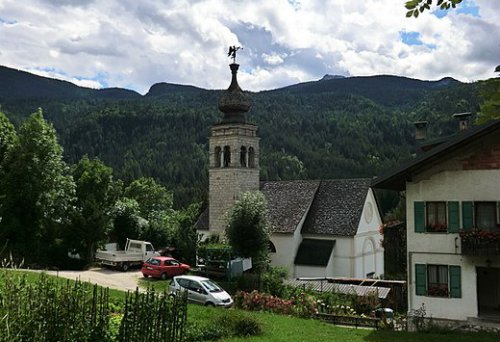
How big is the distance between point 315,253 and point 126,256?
13.0 metres

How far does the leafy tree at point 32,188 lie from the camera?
3347 cm

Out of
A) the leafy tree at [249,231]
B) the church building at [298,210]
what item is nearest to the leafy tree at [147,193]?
the church building at [298,210]

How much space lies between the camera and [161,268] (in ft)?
99.2

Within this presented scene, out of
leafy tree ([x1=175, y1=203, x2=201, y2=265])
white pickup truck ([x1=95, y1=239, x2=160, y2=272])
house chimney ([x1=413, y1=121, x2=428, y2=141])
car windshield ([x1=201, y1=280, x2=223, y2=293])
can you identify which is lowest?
car windshield ([x1=201, y1=280, x2=223, y2=293])

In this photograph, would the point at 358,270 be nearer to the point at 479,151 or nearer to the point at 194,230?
the point at 194,230

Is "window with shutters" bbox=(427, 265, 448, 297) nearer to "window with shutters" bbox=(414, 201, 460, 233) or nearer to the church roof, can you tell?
"window with shutters" bbox=(414, 201, 460, 233)

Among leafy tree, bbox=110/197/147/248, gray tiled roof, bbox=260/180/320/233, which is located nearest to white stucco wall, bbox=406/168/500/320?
gray tiled roof, bbox=260/180/320/233

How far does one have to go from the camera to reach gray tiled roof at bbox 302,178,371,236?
34.1 meters

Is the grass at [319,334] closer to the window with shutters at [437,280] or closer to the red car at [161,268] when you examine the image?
the window with shutters at [437,280]

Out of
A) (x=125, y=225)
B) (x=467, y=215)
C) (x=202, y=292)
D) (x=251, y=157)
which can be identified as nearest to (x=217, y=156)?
(x=251, y=157)

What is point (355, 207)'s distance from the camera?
3494cm

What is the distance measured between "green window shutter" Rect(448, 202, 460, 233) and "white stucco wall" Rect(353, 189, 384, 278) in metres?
14.9

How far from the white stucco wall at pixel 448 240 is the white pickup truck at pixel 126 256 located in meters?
20.7

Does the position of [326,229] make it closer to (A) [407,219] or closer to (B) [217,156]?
(B) [217,156]
